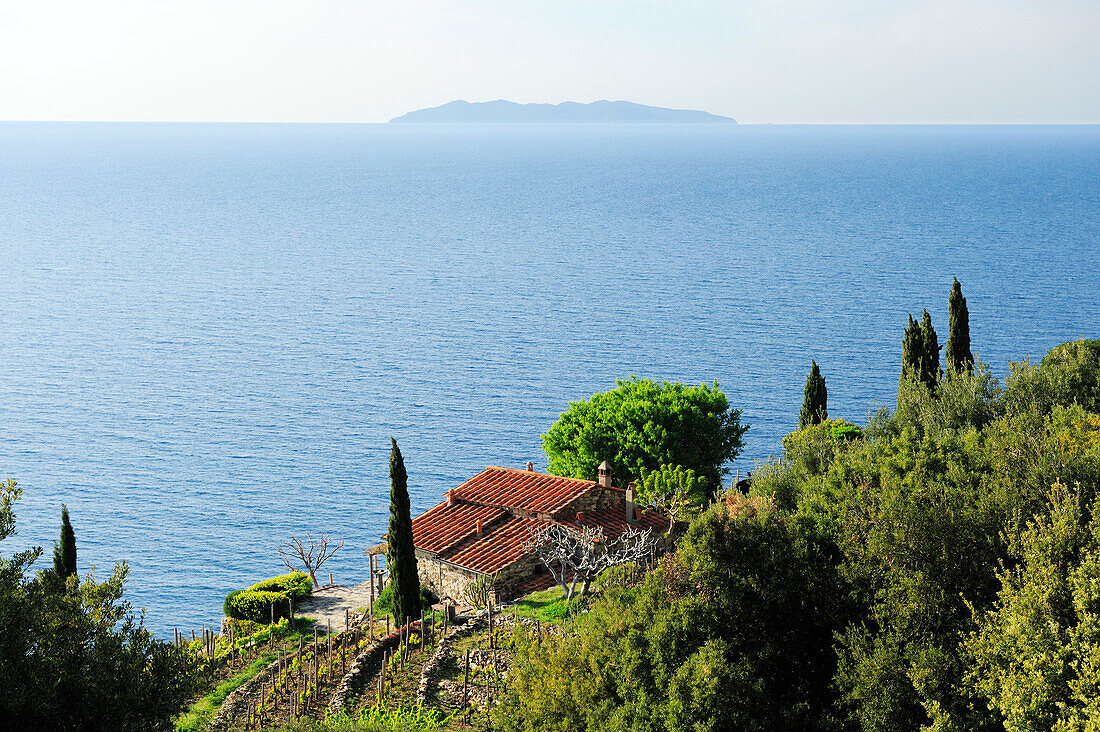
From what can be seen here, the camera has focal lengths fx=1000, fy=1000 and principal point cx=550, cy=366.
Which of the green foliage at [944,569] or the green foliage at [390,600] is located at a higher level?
the green foliage at [944,569]

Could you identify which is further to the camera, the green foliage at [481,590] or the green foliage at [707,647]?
the green foliage at [481,590]

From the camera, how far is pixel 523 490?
43031mm

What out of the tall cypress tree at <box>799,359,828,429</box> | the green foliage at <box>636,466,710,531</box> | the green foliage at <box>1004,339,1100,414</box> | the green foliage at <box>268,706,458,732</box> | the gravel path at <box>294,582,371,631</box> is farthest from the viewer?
the tall cypress tree at <box>799,359,828,429</box>

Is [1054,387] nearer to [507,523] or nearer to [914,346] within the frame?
[914,346]

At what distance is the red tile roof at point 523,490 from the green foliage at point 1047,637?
67.2ft

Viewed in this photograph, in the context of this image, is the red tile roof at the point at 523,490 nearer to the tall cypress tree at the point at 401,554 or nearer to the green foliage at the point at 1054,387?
the tall cypress tree at the point at 401,554

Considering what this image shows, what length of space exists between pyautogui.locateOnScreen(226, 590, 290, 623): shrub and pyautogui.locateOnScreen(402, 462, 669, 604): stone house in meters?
5.96

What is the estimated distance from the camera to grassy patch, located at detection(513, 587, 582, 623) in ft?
112

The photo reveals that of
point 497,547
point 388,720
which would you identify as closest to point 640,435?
point 497,547

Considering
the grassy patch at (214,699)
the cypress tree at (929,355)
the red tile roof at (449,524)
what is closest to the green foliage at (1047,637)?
the grassy patch at (214,699)

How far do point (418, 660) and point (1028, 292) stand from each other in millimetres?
137004

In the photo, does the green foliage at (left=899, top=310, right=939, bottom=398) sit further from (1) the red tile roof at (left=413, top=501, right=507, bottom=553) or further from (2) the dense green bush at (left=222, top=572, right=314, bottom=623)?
(2) the dense green bush at (left=222, top=572, right=314, bottom=623)

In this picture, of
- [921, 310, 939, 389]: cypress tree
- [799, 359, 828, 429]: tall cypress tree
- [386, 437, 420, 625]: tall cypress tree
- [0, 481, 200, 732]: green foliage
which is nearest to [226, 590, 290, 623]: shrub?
[386, 437, 420, 625]: tall cypress tree

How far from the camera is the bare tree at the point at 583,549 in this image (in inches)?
1426
